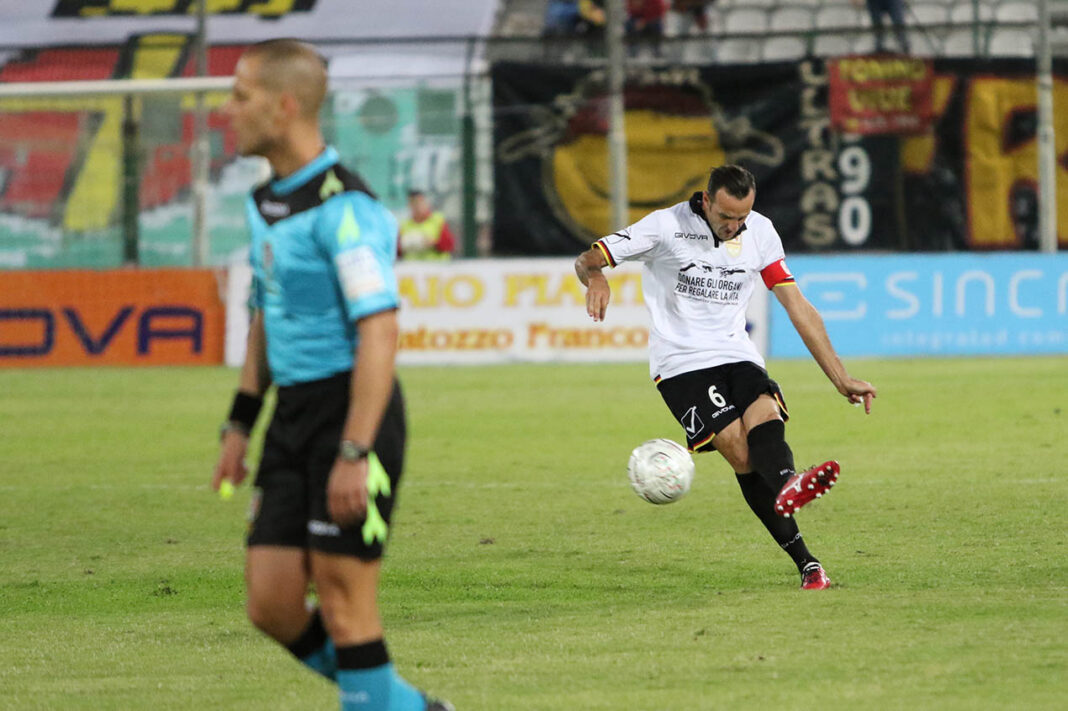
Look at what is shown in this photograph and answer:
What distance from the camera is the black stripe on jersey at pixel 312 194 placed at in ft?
14.1

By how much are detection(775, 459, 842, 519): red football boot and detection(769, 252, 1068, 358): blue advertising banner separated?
12.2m

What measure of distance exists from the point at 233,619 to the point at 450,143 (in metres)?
15.0

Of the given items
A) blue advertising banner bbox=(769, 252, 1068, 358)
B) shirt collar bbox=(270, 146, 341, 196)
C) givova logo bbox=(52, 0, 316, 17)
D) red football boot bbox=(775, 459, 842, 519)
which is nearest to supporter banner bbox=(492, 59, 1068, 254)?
blue advertising banner bbox=(769, 252, 1068, 358)

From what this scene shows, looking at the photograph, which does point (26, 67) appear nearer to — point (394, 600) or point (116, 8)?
point (116, 8)

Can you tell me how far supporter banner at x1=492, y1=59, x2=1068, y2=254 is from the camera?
837 inches

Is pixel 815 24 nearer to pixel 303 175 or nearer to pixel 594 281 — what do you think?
pixel 594 281

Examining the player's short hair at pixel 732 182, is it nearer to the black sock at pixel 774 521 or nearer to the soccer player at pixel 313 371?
the black sock at pixel 774 521

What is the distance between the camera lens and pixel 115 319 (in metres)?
19.7

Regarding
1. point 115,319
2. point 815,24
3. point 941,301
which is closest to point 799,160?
point 941,301

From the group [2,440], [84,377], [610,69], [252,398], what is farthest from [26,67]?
[252,398]

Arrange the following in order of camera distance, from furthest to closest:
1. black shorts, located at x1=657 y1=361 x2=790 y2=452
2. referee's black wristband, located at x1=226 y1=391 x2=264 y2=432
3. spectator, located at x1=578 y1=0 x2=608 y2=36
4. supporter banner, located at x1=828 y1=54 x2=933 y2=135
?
spectator, located at x1=578 y1=0 x2=608 y2=36 < supporter banner, located at x1=828 y1=54 x2=933 y2=135 < black shorts, located at x1=657 y1=361 x2=790 y2=452 < referee's black wristband, located at x1=226 y1=391 x2=264 y2=432

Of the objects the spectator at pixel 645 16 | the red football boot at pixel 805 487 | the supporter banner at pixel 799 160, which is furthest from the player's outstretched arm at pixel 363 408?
the spectator at pixel 645 16

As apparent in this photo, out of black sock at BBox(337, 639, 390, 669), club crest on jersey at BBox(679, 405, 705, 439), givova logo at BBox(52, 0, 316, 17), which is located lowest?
black sock at BBox(337, 639, 390, 669)

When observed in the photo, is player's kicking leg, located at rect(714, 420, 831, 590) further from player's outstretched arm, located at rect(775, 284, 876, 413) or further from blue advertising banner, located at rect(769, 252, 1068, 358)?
blue advertising banner, located at rect(769, 252, 1068, 358)
